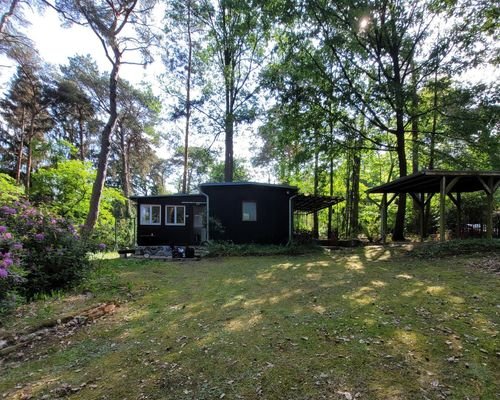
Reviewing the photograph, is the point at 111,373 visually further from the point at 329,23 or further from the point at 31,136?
the point at 31,136

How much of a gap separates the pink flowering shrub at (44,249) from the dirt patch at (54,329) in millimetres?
1435

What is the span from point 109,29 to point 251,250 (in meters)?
11.6

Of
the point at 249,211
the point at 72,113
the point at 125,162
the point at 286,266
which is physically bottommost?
the point at 286,266

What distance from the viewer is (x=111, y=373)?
116 inches

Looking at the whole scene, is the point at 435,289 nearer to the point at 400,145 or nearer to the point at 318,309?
the point at 318,309

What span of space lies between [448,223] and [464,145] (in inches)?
202

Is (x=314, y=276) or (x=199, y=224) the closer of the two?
(x=314, y=276)

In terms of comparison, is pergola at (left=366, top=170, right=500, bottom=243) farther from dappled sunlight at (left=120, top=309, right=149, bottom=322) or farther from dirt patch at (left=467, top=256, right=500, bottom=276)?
dappled sunlight at (left=120, top=309, right=149, bottom=322)

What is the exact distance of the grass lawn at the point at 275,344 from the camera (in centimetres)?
257

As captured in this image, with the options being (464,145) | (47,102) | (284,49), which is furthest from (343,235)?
(47,102)

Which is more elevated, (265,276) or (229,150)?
(229,150)

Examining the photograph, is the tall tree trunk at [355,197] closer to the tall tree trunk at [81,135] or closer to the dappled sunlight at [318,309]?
the dappled sunlight at [318,309]

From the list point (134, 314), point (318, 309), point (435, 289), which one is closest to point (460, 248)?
point (435, 289)

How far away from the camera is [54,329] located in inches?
157
